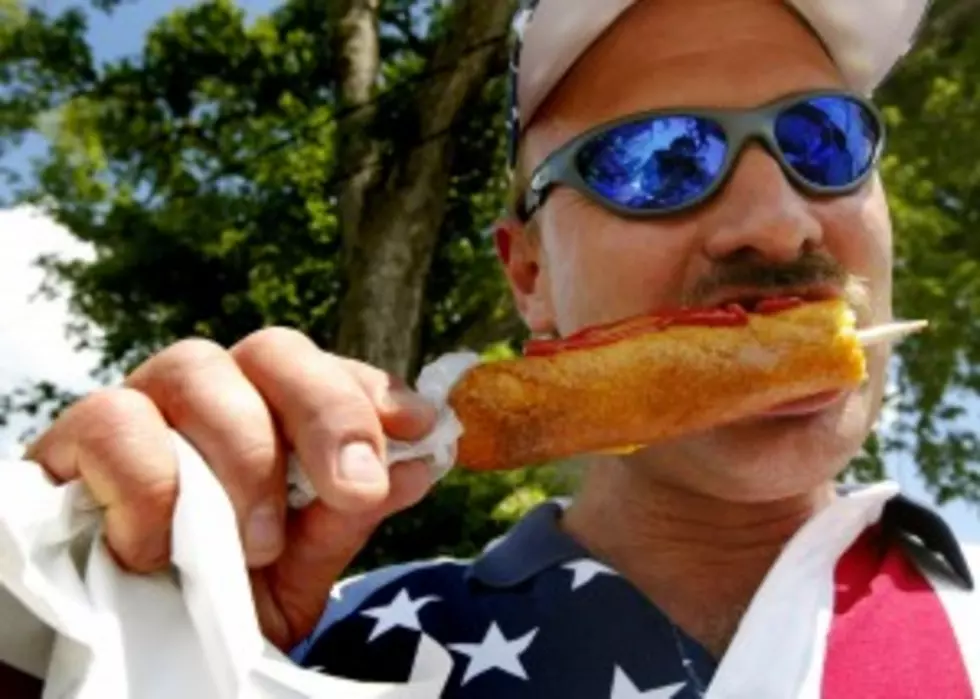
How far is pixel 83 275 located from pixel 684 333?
9.75 meters

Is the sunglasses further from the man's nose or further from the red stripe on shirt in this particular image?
the red stripe on shirt

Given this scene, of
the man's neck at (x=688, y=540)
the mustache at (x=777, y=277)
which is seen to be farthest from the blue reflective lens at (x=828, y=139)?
the man's neck at (x=688, y=540)

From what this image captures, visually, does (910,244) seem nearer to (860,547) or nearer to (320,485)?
(860,547)

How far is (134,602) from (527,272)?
1.16 m

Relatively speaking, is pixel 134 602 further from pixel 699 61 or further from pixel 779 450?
pixel 699 61

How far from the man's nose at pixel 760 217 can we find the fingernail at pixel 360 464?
67 centimetres

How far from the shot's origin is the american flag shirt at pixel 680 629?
5.09 feet

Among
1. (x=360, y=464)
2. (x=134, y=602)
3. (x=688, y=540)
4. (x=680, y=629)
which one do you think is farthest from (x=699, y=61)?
(x=134, y=602)

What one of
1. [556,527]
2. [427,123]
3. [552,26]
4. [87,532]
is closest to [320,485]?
[87,532]

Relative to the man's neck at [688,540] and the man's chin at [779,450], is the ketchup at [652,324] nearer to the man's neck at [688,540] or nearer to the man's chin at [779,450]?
the man's chin at [779,450]

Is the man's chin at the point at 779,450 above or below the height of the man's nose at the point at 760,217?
below

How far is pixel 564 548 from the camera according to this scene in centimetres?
181

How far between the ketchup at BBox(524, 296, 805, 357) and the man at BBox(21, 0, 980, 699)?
0.07 metres

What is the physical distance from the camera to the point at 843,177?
6.30ft
